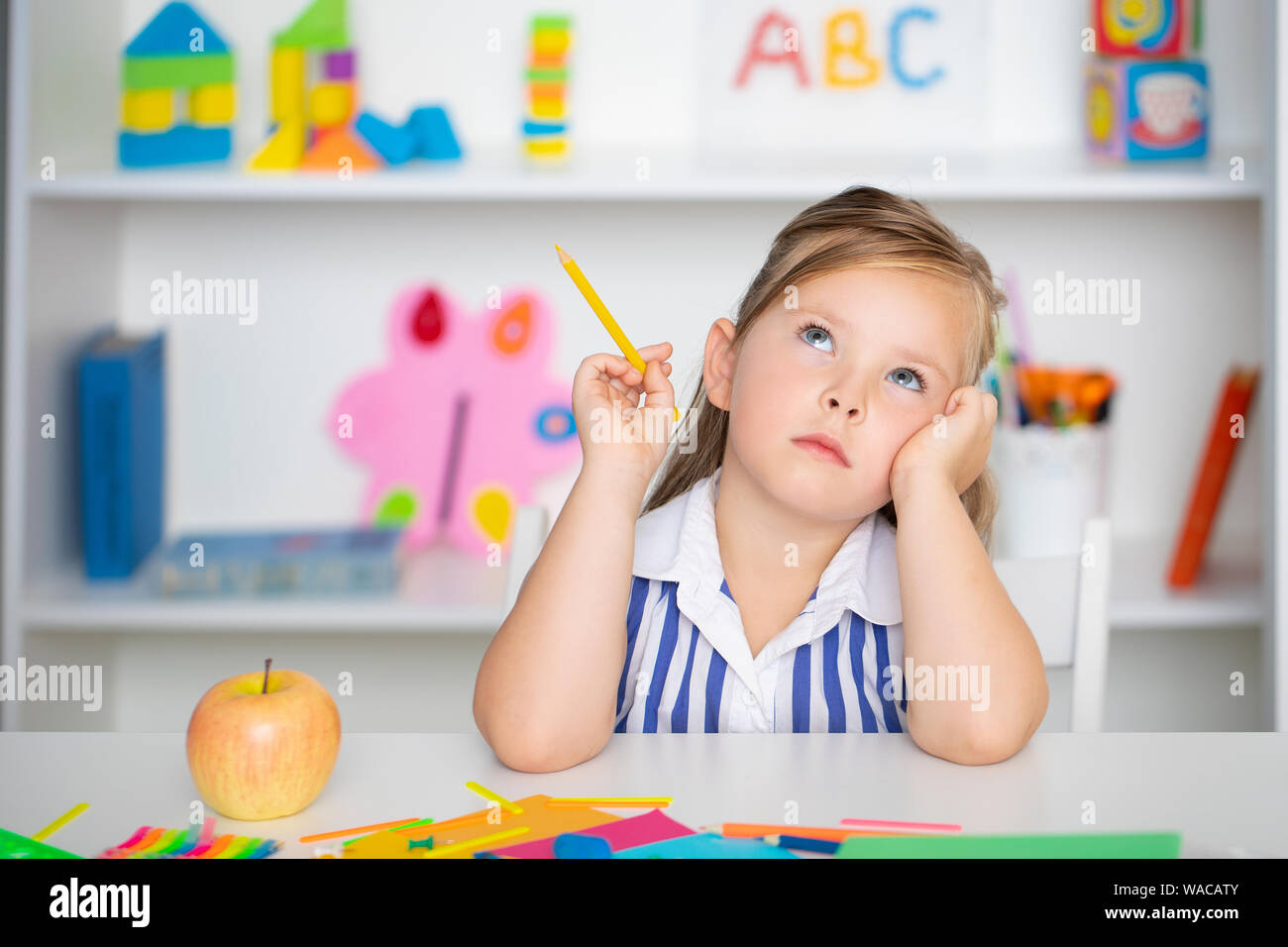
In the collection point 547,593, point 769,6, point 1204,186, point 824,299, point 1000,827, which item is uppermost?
point 769,6

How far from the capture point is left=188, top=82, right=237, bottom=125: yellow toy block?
1.61 metres

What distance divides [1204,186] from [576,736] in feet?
3.80

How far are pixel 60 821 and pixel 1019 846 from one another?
1.73ft

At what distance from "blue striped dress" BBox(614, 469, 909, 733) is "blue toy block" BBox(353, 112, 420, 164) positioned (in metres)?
0.81

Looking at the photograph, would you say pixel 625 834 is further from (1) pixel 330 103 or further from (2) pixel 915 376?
(1) pixel 330 103

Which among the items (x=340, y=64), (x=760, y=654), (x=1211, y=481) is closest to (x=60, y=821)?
(x=760, y=654)

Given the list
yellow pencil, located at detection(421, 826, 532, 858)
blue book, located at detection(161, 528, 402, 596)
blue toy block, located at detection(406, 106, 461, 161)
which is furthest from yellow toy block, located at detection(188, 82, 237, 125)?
yellow pencil, located at detection(421, 826, 532, 858)

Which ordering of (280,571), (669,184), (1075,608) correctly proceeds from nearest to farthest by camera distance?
(1075,608), (669,184), (280,571)

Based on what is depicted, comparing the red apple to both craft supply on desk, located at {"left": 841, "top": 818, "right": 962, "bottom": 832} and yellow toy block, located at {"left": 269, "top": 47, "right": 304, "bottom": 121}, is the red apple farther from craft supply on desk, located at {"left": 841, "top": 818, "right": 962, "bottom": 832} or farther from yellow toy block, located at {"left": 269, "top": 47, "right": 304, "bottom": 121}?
yellow toy block, located at {"left": 269, "top": 47, "right": 304, "bottom": 121}

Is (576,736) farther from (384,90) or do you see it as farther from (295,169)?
(384,90)

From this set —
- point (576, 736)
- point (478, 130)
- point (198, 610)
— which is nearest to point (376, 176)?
point (478, 130)

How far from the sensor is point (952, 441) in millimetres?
920

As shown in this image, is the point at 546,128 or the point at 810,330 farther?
the point at 546,128

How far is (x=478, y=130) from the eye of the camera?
175 centimetres
